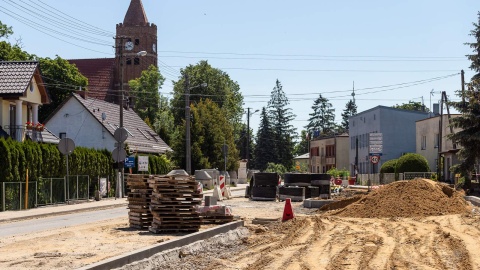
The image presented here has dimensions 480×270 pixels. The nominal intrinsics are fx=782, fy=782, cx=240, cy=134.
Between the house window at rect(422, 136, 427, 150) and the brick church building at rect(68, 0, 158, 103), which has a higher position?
the brick church building at rect(68, 0, 158, 103)

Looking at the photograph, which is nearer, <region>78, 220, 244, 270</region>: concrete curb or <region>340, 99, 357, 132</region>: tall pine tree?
<region>78, 220, 244, 270</region>: concrete curb

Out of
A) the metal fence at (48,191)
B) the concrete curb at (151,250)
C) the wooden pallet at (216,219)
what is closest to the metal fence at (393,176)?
the metal fence at (48,191)

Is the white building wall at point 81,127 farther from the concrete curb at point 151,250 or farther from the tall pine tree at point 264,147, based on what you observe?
the tall pine tree at point 264,147

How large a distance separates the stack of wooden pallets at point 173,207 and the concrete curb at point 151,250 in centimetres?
60

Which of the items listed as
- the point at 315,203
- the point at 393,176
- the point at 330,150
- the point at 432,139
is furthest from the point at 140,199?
the point at 330,150

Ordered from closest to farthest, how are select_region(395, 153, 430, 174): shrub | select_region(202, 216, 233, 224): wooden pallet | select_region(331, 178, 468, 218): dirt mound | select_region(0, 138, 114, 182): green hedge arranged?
select_region(202, 216, 233, 224): wooden pallet < select_region(331, 178, 468, 218): dirt mound < select_region(0, 138, 114, 182): green hedge < select_region(395, 153, 430, 174): shrub

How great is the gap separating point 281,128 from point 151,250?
122 meters

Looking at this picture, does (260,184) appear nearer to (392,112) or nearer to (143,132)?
(143,132)

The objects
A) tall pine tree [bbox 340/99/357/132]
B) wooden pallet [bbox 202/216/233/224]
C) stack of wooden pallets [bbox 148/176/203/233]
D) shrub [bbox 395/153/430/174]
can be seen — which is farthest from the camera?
tall pine tree [bbox 340/99/357/132]

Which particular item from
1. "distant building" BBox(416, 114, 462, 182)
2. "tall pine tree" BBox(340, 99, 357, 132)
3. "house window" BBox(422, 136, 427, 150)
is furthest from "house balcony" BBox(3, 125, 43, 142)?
"tall pine tree" BBox(340, 99, 357, 132)

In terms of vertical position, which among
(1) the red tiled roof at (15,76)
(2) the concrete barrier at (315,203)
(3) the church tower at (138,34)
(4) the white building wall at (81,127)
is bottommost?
(2) the concrete barrier at (315,203)

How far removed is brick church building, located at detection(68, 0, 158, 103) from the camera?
108 m

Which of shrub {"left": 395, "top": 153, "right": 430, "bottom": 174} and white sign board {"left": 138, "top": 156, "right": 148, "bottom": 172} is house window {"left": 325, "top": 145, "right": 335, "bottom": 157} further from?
white sign board {"left": 138, "top": 156, "right": 148, "bottom": 172}

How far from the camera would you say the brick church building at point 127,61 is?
108 meters
